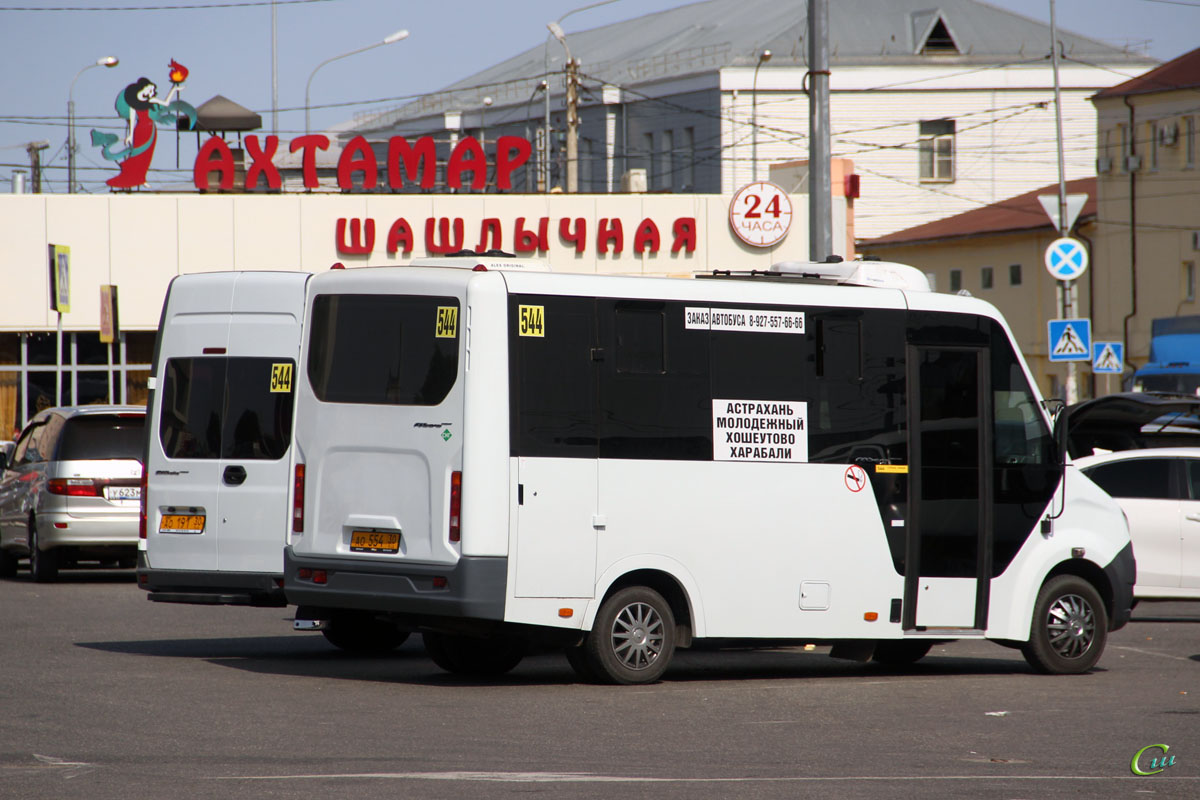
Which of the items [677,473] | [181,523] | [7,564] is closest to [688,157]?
[7,564]

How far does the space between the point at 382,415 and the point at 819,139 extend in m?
7.46

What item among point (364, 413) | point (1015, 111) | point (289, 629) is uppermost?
point (1015, 111)

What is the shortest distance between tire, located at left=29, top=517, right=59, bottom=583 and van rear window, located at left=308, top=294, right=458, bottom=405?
9635 mm

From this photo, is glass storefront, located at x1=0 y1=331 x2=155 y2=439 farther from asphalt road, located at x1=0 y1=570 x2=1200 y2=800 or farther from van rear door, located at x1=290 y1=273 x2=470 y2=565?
van rear door, located at x1=290 y1=273 x2=470 y2=565

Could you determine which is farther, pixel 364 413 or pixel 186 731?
pixel 364 413

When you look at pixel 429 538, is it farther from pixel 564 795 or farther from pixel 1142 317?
pixel 1142 317

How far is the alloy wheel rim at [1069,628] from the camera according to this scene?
1302 cm

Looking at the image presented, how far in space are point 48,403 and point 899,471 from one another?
93.2ft

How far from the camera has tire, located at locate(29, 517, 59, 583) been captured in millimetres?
20286

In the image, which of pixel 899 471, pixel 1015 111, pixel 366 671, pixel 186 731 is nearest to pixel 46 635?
pixel 366 671

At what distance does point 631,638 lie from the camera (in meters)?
11.7

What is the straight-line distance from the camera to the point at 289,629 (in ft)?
52.2

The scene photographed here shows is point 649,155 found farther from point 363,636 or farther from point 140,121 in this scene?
point 363,636

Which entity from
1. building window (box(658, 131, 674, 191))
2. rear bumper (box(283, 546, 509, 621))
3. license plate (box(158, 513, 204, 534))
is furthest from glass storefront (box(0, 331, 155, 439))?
building window (box(658, 131, 674, 191))
